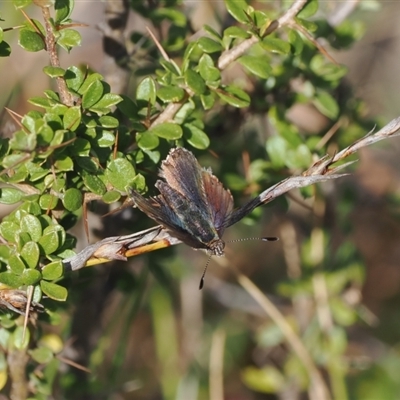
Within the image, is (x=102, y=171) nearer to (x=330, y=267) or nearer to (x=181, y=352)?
(x=330, y=267)

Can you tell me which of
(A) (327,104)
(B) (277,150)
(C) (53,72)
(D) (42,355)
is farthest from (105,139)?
(A) (327,104)

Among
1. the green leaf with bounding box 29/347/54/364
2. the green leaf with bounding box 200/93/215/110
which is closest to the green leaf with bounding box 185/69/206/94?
the green leaf with bounding box 200/93/215/110

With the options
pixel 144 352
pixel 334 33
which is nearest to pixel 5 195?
pixel 334 33

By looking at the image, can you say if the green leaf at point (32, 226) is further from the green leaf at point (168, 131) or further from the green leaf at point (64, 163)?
the green leaf at point (168, 131)

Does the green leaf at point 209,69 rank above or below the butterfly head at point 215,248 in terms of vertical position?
above

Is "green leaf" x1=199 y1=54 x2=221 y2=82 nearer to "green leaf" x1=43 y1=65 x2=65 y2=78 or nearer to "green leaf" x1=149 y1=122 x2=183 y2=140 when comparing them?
"green leaf" x1=149 y1=122 x2=183 y2=140

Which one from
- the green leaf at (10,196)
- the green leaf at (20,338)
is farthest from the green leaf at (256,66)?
the green leaf at (20,338)
